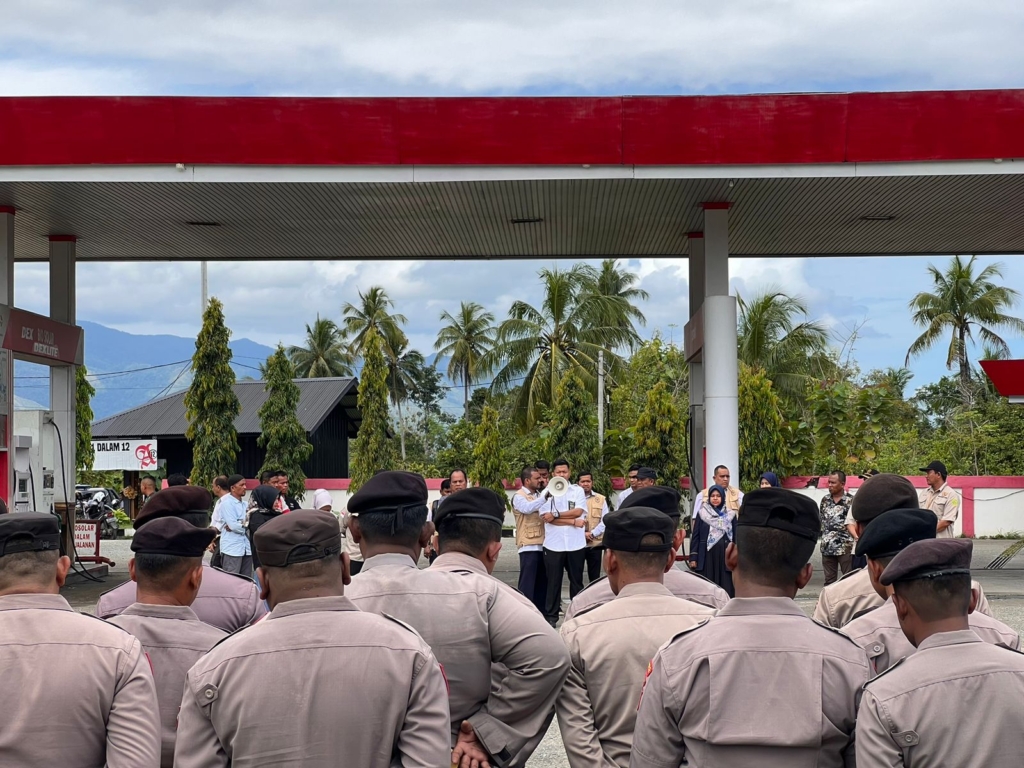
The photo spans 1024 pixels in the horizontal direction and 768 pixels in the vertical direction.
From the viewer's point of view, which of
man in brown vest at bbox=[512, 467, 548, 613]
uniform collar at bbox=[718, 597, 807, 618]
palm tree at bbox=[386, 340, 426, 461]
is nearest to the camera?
uniform collar at bbox=[718, 597, 807, 618]

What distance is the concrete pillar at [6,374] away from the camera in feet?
49.6

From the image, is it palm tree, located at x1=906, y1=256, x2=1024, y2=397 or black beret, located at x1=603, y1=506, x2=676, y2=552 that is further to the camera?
palm tree, located at x1=906, y1=256, x2=1024, y2=397

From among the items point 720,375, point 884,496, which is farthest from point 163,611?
point 720,375

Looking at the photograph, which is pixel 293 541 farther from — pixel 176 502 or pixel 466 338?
pixel 466 338

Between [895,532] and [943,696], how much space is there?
36.8 inches

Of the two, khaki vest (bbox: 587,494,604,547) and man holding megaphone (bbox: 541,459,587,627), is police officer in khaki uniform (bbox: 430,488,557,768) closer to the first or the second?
man holding megaphone (bbox: 541,459,587,627)

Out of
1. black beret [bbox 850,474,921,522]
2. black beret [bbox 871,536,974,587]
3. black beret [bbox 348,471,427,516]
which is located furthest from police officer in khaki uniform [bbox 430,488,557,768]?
black beret [bbox 850,474,921,522]

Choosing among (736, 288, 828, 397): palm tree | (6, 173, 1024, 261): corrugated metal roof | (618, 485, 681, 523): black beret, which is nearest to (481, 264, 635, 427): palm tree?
(736, 288, 828, 397): palm tree

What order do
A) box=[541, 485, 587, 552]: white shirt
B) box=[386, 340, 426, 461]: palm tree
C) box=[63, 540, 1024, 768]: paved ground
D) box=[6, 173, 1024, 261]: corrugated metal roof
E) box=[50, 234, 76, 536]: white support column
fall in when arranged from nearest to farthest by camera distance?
box=[541, 485, 587, 552]: white shirt
box=[63, 540, 1024, 768]: paved ground
box=[6, 173, 1024, 261]: corrugated metal roof
box=[50, 234, 76, 536]: white support column
box=[386, 340, 426, 461]: palm tree

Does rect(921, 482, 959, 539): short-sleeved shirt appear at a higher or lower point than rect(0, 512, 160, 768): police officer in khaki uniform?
lower

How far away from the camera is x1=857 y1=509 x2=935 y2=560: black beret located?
12.3ft

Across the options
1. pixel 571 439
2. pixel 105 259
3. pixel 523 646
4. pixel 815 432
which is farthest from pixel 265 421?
pixel 523 646

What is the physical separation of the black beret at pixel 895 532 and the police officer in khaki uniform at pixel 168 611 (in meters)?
2.14

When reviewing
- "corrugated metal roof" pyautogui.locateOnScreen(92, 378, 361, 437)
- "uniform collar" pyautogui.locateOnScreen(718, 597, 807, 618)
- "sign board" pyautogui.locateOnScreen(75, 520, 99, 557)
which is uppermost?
"corrugated metal roof" pyautogui.locateOnScreen(92, 378, 361, 437)
